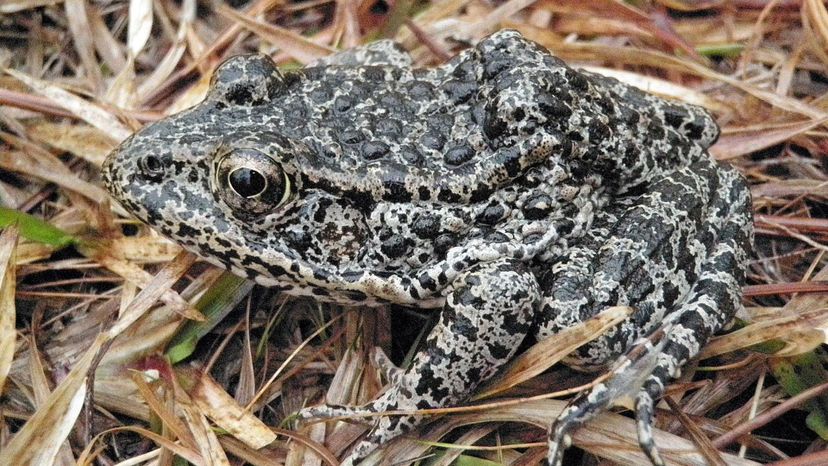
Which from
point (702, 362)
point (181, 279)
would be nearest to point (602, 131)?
point (702, 362)

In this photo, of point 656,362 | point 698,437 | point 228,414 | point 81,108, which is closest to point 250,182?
point 228,414

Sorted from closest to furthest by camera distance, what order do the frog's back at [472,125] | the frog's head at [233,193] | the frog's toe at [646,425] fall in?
the frog's toe at [646,425]
the frog's head at [233,193]
the frog's back at [472,125]

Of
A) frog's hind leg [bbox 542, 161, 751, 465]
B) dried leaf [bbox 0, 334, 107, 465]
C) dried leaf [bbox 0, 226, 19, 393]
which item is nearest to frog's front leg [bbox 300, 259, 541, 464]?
frog's hind leg [bbox 542, 161, 751, 465]

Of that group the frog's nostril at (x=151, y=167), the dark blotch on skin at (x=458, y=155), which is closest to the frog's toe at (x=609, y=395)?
the dark blotch on skin at (x=458, y=155)

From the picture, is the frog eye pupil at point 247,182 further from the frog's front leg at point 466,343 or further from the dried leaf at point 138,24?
the dried leaf at point 138,24

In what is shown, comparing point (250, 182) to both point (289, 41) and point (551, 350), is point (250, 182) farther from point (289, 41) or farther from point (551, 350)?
point (289, 41)

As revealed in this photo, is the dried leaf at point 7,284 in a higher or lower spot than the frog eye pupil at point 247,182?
lower
